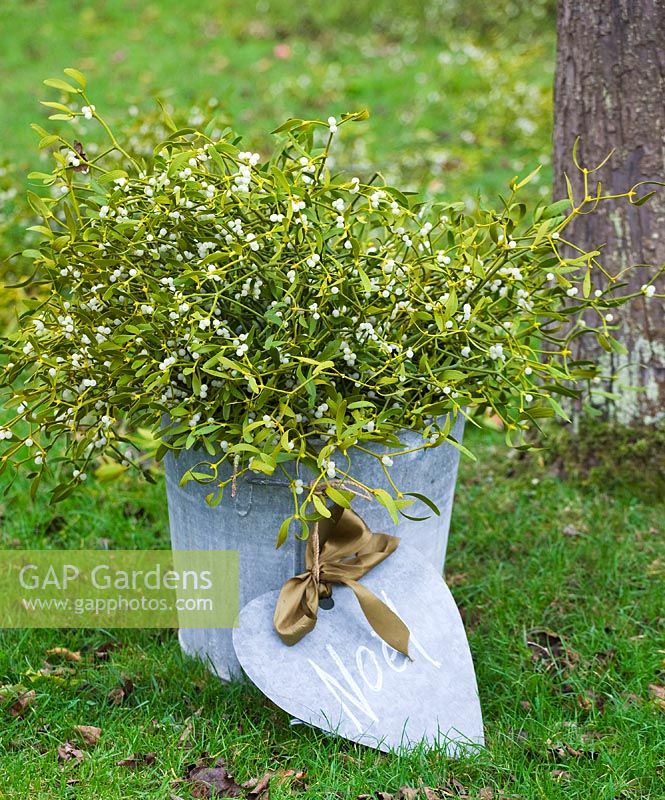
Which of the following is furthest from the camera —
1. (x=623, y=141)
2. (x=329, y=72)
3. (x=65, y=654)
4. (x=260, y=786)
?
(x=329, y=72)

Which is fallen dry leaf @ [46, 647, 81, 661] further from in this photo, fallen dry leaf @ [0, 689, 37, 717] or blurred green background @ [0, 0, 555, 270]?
blurred green background @ [0, 0, 555, 270]

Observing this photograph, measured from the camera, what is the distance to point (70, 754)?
6.65 ft

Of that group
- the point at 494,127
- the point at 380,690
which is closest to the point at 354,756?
the point at 380,690

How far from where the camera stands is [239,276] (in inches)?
78.6

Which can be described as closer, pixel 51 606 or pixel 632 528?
pixel 51 606

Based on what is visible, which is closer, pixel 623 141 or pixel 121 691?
pixel 121 691

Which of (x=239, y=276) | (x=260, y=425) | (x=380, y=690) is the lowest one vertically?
(x=380, y=690)

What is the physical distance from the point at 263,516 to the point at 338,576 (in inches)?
8.2

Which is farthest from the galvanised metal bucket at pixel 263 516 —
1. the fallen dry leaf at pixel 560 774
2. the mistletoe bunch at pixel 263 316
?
the fallen dry leaf at pixel 560 774

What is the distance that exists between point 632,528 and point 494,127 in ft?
13.1

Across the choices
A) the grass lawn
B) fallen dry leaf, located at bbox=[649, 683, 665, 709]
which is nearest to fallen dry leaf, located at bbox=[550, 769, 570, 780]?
the grass lawn

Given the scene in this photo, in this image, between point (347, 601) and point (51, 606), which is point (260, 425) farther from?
point (51, 606)

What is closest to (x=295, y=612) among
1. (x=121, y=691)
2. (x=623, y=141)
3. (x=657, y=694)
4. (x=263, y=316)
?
(x=121, y=691)

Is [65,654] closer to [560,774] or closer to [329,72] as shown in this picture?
[560,774]
